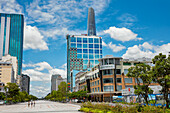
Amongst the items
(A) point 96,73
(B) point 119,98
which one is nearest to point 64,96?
(A) point 96,73

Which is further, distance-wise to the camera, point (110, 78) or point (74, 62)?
point (74, 62)

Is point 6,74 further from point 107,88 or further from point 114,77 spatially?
point 114,77

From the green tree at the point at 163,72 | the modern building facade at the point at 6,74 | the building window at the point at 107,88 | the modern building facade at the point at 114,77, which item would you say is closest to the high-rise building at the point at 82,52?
the modern building facade at the point at 6,74

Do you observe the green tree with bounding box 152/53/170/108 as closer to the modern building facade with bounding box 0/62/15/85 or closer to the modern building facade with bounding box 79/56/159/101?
the modern building facade with bounding box 79/56/159/101

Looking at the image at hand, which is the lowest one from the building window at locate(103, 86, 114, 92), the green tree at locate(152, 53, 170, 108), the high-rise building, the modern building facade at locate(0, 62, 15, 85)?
the building window at locate(103, 86, 114, 92)

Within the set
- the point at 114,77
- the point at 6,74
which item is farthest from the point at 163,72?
the point at 6,74

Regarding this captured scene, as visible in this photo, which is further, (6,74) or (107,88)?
(6,74)

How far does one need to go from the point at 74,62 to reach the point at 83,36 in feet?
91.7

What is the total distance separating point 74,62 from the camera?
19788 cm

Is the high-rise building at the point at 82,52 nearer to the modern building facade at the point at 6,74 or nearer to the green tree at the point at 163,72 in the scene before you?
the modern building facade at the point at 6,74

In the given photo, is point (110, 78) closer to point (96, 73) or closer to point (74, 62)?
point (96, 73)

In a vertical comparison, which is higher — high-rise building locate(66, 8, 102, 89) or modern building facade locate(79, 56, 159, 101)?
high-rise building locate(66, 8, 102, 89)

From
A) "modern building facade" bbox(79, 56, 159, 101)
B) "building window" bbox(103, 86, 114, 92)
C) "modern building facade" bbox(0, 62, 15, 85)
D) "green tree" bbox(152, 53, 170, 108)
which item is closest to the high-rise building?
"modern building facade" bbox(0, 62, 15, 85)

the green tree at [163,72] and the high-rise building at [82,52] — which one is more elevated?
the high-rise building at [82,52]
